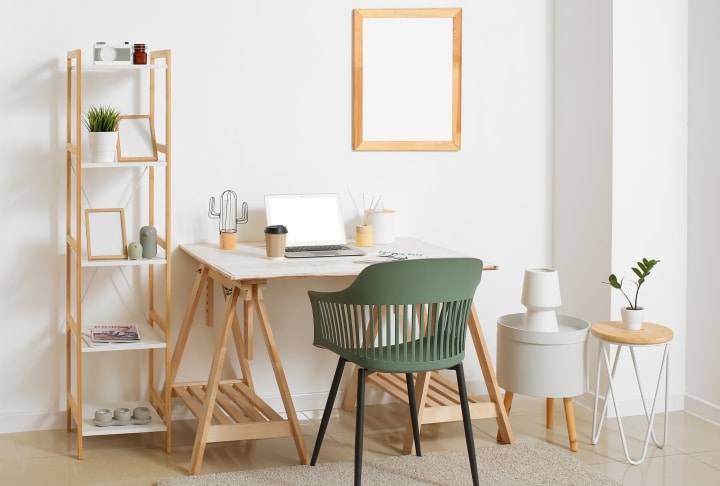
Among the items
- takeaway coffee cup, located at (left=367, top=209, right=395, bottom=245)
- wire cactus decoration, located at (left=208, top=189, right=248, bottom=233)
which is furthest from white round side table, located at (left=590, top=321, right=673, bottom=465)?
wire cactus decoration, located at (left=208, top=189, right=248, bottom=233)

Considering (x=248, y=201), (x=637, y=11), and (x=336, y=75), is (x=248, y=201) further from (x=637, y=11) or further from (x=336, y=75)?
(x=637, y=11)

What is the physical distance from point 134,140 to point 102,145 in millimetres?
187

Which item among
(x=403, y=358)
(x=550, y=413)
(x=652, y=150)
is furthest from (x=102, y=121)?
(x=652, y=150)

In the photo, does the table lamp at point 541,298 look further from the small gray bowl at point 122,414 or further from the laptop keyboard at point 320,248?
the small gray bowl at point 122,414

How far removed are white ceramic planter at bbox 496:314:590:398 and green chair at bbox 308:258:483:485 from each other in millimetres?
523

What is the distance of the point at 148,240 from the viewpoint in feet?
12.1

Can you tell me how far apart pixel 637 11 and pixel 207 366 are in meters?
2.30

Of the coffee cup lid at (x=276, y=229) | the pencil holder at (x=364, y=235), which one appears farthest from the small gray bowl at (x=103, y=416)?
the pencil holder at (x=364, y=235)

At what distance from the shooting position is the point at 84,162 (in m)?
3.61

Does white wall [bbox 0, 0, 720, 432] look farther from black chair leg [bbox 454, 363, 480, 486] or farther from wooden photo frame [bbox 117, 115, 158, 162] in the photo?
black chair leg [bbox 454, 363, 480, 486]

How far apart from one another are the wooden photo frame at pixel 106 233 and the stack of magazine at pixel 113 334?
0.29 metres

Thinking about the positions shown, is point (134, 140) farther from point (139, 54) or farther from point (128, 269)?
point (128, 269)

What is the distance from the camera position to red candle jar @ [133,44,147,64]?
3.62m

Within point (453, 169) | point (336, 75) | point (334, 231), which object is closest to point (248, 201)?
point (334, 231)
